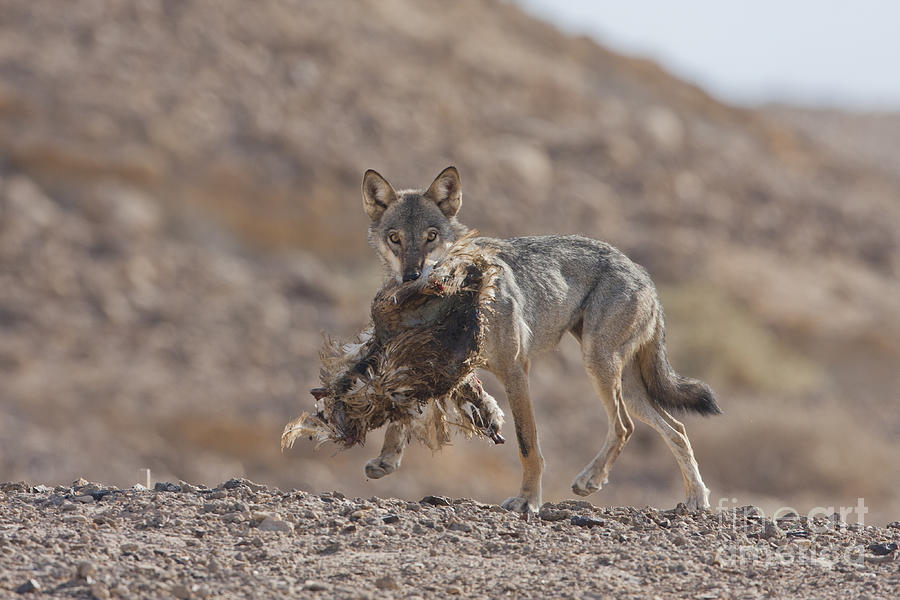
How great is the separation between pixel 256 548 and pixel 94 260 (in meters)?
18.9

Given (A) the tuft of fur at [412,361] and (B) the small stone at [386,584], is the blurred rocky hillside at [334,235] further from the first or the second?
(B) the small stone at [386,584]

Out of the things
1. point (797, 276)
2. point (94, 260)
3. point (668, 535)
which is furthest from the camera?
point (797, 276)

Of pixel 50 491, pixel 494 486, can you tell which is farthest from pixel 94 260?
pixel 50 491

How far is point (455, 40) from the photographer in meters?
34.3

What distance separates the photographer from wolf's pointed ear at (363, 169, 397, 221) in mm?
9180

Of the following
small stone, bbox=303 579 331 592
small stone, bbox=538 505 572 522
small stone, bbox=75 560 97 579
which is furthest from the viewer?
small stone, bbox=538 505 572 522

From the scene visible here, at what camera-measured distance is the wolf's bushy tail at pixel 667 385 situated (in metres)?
9.43

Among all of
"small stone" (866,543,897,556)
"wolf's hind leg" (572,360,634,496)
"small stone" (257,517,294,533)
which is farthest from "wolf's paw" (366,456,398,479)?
"small stone" (866,543,897,556)

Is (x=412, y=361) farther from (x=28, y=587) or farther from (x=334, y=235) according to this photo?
(x=334, y=235)

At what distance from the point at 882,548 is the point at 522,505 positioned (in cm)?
249

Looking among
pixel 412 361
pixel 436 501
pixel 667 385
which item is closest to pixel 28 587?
pixel 412 361

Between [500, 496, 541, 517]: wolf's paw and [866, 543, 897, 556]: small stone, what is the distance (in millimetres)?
2309

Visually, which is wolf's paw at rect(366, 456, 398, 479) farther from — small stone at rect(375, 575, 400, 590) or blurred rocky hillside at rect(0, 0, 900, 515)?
blurred rocky hillside at rect(0, 0, 900, 515)

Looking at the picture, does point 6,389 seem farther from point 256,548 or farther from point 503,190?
point 256,548
